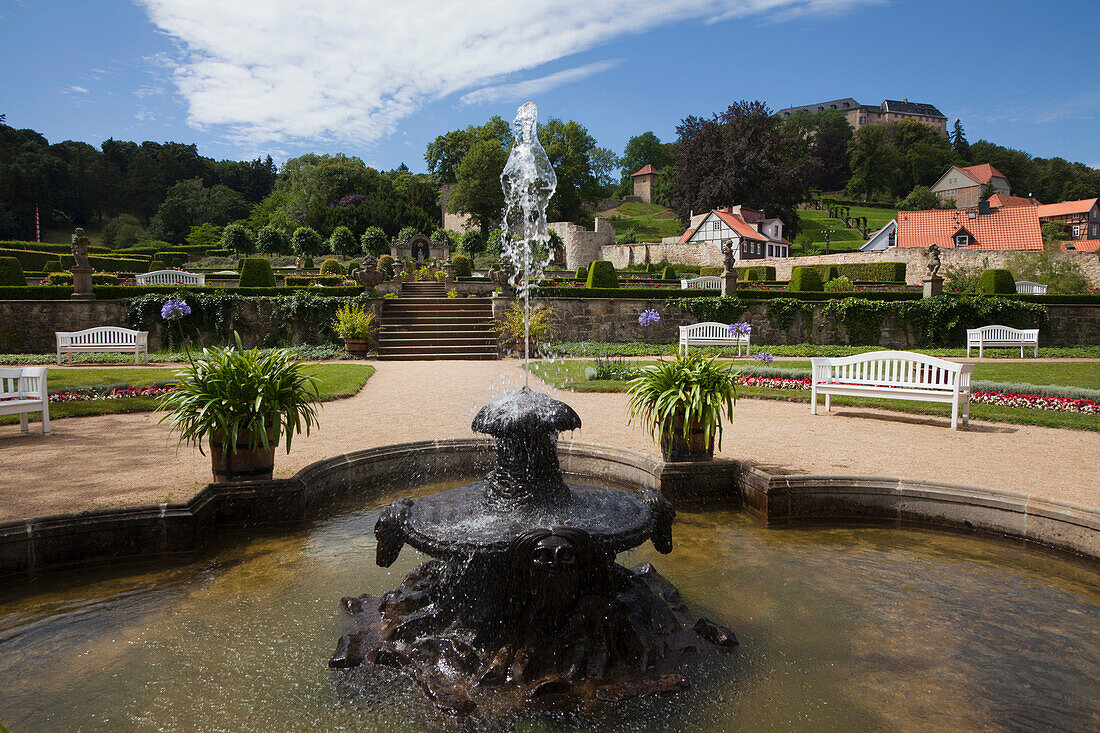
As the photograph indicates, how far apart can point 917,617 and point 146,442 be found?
6856 millimetres

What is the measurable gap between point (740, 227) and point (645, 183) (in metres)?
40.7

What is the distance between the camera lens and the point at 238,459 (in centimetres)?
429

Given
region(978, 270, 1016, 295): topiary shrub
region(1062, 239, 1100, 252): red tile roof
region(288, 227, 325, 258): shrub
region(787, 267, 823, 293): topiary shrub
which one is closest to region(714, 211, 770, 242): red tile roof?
region(1062, 239, 1100, 252): red tile roof

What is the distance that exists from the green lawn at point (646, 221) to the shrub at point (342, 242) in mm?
27855

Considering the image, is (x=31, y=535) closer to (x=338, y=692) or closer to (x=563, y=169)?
(x=338, y=692)

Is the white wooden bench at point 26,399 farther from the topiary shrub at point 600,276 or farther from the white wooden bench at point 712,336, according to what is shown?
the topiary shrub at point 600,276

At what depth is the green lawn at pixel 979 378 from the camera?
7582 millimetres

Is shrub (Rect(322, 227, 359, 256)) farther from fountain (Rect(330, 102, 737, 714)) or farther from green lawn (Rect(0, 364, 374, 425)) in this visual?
fountain (Rect(330, 102, 737, 714))

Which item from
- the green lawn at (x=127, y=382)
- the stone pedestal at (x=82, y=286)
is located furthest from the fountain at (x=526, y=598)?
the stone pedestal at (x=82, y=286)

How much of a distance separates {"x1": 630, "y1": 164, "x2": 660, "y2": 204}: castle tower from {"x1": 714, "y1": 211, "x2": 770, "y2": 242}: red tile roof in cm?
3771

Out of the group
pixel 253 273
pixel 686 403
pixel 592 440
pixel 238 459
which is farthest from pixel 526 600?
pixel 253 273

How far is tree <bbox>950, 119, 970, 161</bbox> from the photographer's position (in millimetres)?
82125

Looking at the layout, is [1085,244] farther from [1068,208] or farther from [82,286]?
[82,286]

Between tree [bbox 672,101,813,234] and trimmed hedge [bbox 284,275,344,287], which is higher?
tree [bbox 672,101,813,234]
